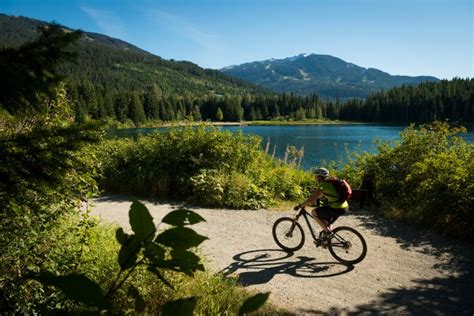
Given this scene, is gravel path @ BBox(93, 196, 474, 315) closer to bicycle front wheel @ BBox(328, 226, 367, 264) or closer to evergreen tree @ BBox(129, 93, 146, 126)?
bicycle front wheel @ BBox(328, 226, 367, 264)

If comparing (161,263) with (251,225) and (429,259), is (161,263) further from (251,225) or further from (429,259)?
(251,225)

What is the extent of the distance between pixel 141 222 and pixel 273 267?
6125mm

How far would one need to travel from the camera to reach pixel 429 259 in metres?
6.98

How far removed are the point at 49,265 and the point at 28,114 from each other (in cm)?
266

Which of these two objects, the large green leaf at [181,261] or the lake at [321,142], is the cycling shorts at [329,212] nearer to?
the lake at [321,142]

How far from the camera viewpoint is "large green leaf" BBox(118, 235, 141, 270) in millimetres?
846

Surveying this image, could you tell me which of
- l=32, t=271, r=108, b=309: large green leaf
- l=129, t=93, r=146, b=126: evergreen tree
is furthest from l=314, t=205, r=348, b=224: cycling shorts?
l=129, t=93, r=146, b=126: evergreen tree

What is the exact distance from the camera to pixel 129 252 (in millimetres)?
855

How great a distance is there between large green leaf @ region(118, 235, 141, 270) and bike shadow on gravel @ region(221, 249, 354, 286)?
5.24m

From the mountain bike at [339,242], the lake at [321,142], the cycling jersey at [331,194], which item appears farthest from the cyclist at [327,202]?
the lake at [321,142]

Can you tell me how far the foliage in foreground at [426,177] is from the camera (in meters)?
8.18

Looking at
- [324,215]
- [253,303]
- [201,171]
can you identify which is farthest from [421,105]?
[253,303]

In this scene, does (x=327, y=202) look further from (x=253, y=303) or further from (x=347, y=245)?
(x=253, y=303)

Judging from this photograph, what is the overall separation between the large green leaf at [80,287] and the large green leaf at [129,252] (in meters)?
0.11
